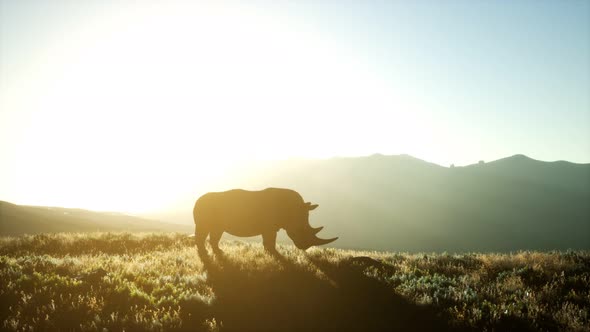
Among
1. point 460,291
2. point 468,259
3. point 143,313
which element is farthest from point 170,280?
point 468,259

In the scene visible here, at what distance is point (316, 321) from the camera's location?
25.3 feet

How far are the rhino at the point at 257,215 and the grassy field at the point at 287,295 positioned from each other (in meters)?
0.91

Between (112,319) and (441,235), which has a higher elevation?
(112,319)

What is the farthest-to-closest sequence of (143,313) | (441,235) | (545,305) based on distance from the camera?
(441,235) < (545,305) < (143,313)

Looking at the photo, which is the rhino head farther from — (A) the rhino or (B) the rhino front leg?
(B) the rhino front leg

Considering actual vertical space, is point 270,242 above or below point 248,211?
below

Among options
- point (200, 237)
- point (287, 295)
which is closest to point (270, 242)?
point (200, 237)

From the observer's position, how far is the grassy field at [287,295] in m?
7.41

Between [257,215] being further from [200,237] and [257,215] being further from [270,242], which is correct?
[200,237]

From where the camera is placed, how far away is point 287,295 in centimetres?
887

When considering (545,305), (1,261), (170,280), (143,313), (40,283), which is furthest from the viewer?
(1,261)

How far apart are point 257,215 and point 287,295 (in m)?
3.72

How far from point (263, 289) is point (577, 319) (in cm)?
680

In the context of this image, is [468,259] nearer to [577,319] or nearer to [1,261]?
[577,319]
